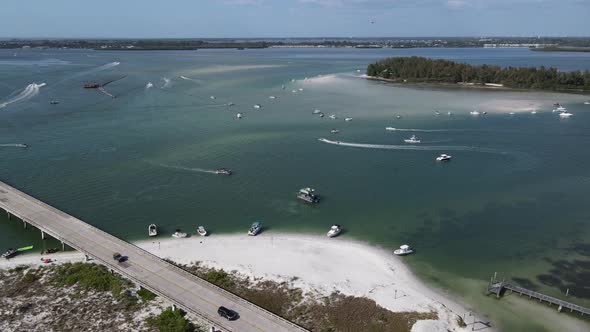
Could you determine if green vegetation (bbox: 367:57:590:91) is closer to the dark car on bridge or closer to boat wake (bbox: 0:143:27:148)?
boat wake (bbox: 0:143:27:148)

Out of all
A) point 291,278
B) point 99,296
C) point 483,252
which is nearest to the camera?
point 99,296

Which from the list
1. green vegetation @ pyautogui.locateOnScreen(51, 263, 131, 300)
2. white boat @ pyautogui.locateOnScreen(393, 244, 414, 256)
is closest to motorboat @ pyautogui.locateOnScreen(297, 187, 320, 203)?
white boat @ pyautogui.locateOnScreen(393, 244, 414, 256)

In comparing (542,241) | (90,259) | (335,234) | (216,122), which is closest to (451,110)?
(216,122)

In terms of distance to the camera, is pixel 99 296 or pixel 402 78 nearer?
pixel 99 296

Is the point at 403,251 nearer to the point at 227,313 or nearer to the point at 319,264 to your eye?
the point at 319,264

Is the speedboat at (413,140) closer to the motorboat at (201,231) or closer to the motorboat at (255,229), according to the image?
the motorboat at (255,229)

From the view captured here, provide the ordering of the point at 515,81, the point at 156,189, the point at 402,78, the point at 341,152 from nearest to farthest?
the point at 156,189 < the point at 341,152 < the point at 515,81 < the point at 402,78

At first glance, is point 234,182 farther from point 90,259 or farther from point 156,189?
point 90,259
